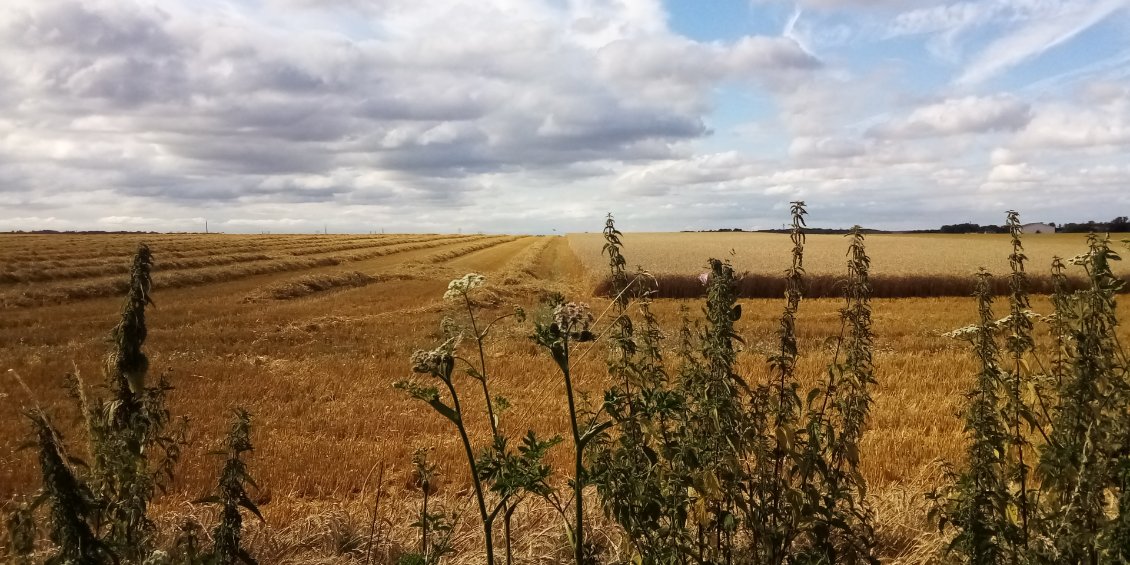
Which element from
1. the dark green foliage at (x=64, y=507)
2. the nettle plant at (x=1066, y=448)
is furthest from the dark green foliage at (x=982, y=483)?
the dark green foliage at (x=64, y=507)

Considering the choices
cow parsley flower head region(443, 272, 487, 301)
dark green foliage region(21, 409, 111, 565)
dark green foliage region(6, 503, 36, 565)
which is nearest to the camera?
dark green foliage region(21, 409, 111, 565)

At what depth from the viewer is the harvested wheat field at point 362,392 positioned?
14.3 feet

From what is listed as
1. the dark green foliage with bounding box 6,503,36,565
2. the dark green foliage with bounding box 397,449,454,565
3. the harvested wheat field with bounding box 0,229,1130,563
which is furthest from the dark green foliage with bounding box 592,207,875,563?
the dark green foliage with bounding box 6,503,36,565

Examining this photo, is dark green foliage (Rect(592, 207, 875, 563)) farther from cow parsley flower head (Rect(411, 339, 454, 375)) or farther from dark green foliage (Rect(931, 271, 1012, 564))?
cow parsley flower head (Rect(411, 339, 454, 375))

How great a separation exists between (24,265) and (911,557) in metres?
35.1

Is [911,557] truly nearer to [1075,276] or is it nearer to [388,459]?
[388,459]

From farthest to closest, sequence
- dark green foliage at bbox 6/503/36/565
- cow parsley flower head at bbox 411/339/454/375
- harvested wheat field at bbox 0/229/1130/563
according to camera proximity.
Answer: harvested wheat field at bbox 0/229/1130/563 < cow parsley flower head at bbox 411/339/454/375 < dark green foliage at bbox 6/503/36/565

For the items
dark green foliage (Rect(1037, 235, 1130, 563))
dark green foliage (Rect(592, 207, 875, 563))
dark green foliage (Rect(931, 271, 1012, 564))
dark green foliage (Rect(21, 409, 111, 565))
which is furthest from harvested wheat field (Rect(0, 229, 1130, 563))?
dark green foliage (Rect(1037, 235, 1130, 563))

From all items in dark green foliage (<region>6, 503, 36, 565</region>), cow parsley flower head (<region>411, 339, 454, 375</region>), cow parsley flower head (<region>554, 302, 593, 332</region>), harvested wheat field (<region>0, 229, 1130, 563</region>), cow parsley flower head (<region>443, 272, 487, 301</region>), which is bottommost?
harvested wheat field (<region>0, 229, 1130, 563</region>)

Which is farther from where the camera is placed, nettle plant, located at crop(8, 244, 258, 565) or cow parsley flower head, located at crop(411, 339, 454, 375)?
cow parsley flower head, located at crop(411, 339, 454, 375)

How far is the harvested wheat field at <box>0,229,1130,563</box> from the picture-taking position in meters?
4.37

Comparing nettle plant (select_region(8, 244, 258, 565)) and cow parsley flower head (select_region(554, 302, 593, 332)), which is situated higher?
cow parsley flower head (select_region(554, 302, 593, 332))

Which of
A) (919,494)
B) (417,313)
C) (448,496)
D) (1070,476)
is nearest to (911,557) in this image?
(919,494)

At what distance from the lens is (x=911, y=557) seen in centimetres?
384
